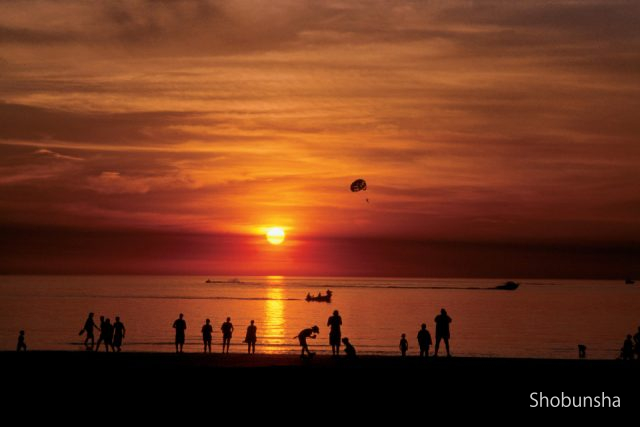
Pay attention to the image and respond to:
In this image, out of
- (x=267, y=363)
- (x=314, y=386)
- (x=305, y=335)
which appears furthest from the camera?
(x=305, y=335)

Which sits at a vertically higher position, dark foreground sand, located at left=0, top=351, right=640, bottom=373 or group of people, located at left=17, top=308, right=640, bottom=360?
group of people, located at left=17, top=308, right=640, bottom=360

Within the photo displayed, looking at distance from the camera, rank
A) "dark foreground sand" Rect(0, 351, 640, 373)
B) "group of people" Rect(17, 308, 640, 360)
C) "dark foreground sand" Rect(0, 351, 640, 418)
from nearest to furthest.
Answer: "dark foreground sand" Rect(0, 351, 640, 418) → "dark foreground sand" Rect(0, 351, 640, 373) → "group of people" Rect(17, 308, 640, 360)

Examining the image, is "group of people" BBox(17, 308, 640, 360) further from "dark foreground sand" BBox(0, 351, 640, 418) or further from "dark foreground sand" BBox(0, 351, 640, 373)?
"dark foreground sand" BBox(0, 351, 640, 418)

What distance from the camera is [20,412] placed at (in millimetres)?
19766

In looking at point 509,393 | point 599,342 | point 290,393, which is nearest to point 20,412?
point 290,393

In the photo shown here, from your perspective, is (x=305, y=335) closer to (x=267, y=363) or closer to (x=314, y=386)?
(x=267, y=363)

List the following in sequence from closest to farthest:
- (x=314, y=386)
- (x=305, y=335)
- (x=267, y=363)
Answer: (x=314, y=386)
(x=267, y=363)
(x=305, y=335)

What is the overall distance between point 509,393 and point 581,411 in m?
2.47

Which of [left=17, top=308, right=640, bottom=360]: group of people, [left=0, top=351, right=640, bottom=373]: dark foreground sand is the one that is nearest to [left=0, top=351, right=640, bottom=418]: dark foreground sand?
[left=0, top=351, right=640, bottom=373]: dark foreground sand

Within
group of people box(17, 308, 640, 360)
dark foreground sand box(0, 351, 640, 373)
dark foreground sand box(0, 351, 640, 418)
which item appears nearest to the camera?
dark foreground sand box(0, 351, 640, 418)

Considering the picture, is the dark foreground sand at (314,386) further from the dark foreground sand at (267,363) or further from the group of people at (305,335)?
the group of people at (305,335)

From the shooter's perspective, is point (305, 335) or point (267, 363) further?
point (305, 335)

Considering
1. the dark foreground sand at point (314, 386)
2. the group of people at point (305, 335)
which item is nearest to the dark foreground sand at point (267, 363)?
the dark foreground sand at point (314, 386)

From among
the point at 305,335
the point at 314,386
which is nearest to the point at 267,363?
the point at 305,335
